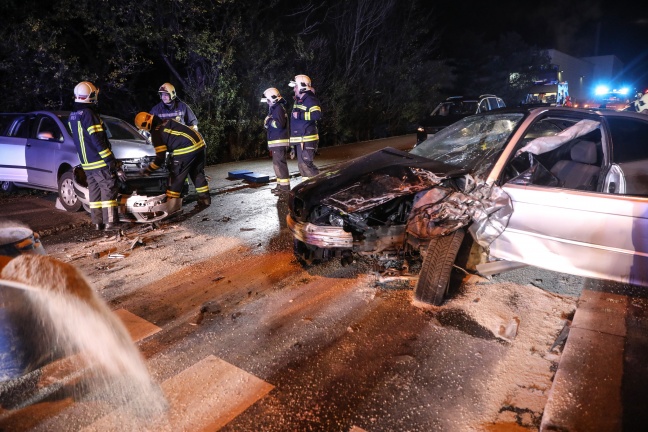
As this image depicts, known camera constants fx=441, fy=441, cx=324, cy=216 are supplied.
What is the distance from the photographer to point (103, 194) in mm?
6055

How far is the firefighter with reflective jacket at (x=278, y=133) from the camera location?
7898 mm

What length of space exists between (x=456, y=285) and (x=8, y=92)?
36.6 ft

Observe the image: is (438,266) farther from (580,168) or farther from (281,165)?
(281,165)

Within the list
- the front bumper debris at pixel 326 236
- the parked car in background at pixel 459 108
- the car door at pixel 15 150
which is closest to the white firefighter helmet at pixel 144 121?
the car door at pixel 15 150

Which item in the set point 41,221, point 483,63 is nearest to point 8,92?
point 41,221

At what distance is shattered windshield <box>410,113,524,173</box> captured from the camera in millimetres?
3930

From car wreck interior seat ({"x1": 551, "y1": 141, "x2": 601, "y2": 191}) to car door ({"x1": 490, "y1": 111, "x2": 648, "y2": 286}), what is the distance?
1.69 ft

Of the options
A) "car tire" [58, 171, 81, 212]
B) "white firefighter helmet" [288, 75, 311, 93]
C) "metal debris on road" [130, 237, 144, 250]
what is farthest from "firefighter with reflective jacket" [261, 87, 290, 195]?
"car tire" [58, 171, 81, 212]

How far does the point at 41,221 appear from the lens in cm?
653

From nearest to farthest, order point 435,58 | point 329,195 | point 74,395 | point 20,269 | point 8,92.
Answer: point 20,269 < point 74,395 < point 329,195 < point 8,92 < point 435,58

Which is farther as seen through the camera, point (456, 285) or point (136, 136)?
point (136, 136)

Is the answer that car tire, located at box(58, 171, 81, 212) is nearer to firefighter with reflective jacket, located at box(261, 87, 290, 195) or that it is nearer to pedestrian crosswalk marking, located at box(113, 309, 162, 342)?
firefighter with reflective jacket, located at box(261, 87, 290, 195)

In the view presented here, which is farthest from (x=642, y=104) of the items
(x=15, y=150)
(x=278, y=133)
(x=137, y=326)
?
(x=15, y=150)

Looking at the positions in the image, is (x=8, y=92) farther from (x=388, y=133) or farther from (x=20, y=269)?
(x=388, y=133)
